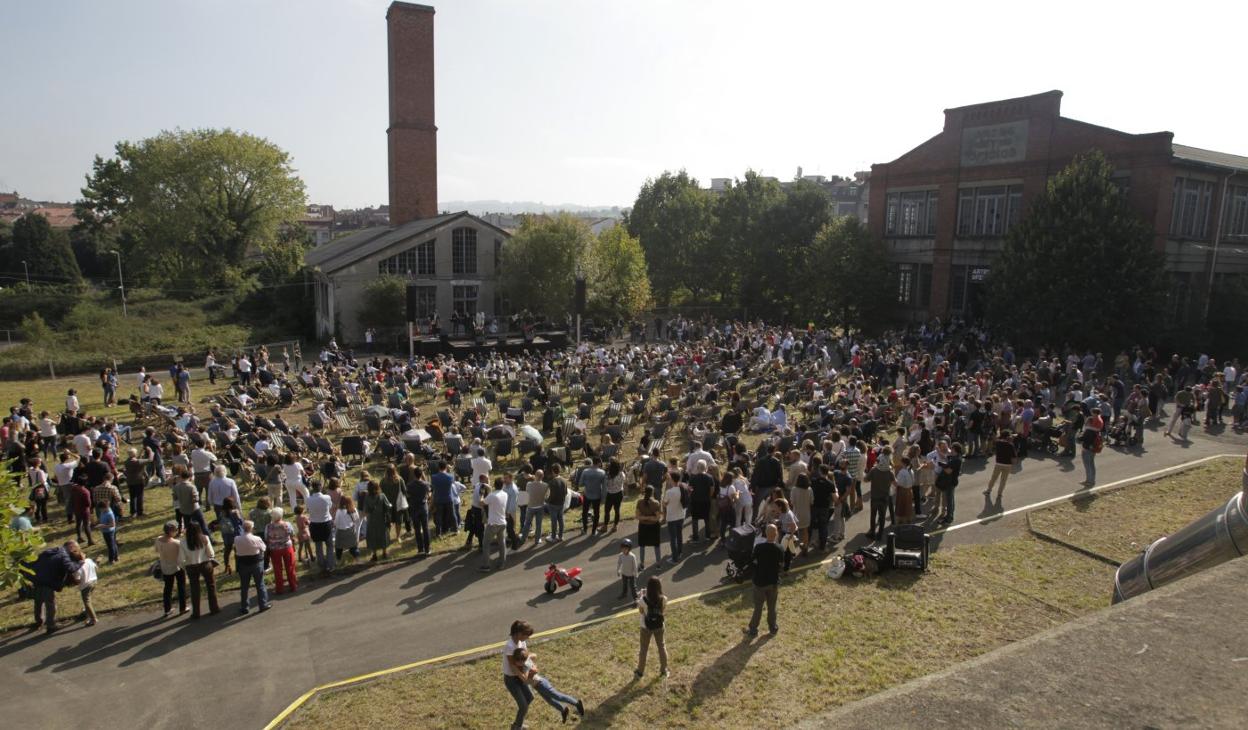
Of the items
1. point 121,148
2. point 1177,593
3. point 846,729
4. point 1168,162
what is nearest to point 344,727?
point 846,729

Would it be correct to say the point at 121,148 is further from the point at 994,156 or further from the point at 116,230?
the point at 994,156

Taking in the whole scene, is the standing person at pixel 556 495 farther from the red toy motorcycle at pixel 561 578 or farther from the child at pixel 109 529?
the child at pixel 109 529

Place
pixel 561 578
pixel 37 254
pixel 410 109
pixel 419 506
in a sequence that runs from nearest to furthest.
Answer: pixel 561 578
pixel 419 506
pixel 410 109
pixel 37 254

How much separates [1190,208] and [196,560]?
3730 centimetres

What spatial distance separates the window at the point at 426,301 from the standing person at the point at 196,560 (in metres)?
29.8

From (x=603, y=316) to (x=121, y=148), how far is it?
121 ft

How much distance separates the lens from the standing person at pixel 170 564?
9.86m

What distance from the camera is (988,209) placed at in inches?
1380

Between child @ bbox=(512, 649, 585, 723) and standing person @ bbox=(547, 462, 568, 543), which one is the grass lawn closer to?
standing person @ bbox=(547, 462, 568, 543)

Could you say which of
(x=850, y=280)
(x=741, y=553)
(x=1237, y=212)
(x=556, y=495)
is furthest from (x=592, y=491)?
(x=1237, y=212)

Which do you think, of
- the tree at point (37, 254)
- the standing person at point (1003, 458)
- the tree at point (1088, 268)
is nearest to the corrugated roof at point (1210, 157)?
the tree at point (1088, 268)

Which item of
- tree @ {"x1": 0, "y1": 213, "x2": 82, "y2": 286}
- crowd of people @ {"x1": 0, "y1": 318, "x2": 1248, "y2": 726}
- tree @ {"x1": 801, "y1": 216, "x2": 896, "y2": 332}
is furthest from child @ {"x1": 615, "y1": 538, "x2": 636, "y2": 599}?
tree @ {"x1": 0, "y1": 213, "x2": 82, "y2": 286}

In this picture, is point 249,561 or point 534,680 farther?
point 249,561

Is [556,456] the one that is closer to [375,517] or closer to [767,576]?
[375,517]
